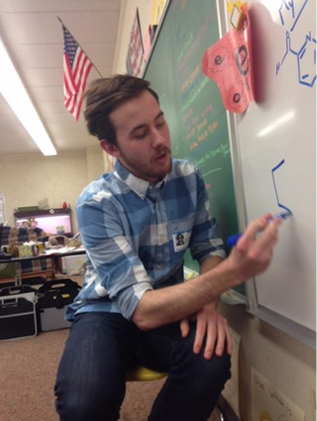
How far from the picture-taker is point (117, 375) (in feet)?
3.05

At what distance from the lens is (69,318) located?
3.88 feet

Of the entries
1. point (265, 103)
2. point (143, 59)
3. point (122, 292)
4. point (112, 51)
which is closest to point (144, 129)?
point (265, 103)

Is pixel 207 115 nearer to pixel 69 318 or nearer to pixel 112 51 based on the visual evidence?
pixel 69 318

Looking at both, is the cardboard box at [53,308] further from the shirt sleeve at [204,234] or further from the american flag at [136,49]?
the shirt sleeve at [204,234]

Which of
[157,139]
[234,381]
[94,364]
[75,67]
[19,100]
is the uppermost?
[19,100]

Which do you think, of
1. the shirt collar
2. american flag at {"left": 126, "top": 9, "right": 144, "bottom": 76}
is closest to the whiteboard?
the shirt collar

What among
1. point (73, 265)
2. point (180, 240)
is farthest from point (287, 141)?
point (73, 265)

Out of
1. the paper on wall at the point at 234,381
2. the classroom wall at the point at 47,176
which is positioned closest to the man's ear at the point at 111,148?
the paper on wall at the point at 234,381

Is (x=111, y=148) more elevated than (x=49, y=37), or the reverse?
(x=49, y=37)

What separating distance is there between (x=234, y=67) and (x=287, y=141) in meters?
0.29

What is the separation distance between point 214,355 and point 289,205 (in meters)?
0.45

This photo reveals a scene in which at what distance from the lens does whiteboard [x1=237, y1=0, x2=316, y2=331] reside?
2.18 feet

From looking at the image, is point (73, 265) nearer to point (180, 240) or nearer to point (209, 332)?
point (180, 240)

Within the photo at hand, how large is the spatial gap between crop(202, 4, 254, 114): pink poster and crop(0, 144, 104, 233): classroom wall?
7.01 m
